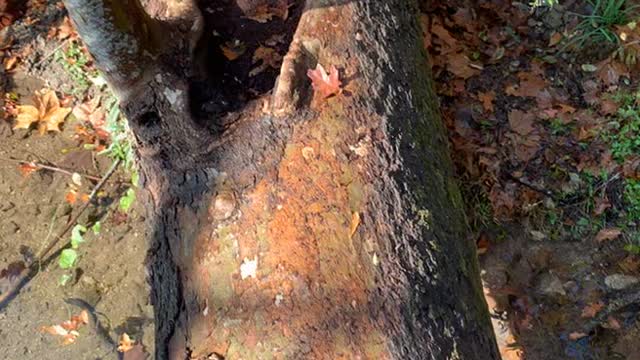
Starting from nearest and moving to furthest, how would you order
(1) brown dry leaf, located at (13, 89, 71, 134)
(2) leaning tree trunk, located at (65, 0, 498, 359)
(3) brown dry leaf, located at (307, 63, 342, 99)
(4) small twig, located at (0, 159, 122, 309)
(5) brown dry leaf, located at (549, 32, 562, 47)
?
(2) leaning tree trunk, located at (65, 0, 498, 359) < (3) brown dry leaf, located at (307, 63, 342, 99) < (4) small twig, located at (0, 159, 122, 309) < (5) brown dry leaf, located at (549, 32, 562, 47) < (1) brown dry leaf, located at (13, 89, 71, 134)

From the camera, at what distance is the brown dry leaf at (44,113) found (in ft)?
10.7

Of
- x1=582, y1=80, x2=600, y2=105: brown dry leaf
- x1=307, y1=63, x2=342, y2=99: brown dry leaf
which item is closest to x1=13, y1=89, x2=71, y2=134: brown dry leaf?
x1=307, y1=63, x2=342, y2=99: brown dry leaf

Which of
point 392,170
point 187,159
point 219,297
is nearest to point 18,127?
point 187,159

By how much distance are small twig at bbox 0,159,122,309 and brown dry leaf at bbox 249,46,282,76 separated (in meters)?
1.25

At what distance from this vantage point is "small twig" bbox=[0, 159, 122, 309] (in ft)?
9.86

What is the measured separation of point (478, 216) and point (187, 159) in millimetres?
1500

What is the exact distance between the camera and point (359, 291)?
165 cm

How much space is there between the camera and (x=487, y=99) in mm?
3062

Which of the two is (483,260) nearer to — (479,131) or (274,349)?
(479,131)

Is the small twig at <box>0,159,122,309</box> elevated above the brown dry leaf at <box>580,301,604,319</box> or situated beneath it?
elevated above

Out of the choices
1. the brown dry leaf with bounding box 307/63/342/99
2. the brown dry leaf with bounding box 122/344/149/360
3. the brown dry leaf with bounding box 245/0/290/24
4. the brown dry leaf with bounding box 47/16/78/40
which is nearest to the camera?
the brown dry leaf with bounding box 307/63/342/99

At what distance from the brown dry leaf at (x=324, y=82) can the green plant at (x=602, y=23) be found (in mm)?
1707

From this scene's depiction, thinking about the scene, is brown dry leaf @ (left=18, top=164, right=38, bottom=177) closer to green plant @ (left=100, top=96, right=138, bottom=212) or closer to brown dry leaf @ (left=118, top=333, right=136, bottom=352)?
green plant @ (left=100, top=96, right=138, bottom=212)

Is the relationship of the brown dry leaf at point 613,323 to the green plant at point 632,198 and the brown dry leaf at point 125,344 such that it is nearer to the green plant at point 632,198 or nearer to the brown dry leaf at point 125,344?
the green plant at point 632,198
